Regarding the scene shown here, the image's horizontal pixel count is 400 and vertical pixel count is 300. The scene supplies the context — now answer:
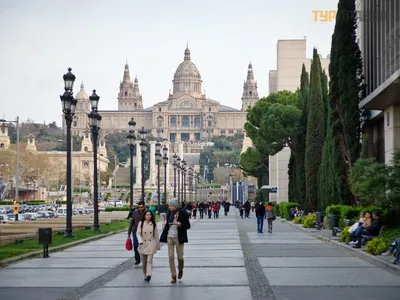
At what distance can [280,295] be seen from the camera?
13461mm

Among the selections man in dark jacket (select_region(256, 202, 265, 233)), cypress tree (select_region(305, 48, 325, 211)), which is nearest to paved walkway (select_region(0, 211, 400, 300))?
man in dark jacket (select_region(256, 202, 265, 233))

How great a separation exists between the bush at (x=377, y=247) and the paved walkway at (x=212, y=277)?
1.48 feet

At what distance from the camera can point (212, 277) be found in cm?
1645

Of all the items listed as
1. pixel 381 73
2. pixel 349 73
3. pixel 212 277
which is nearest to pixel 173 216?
pixel 212 277

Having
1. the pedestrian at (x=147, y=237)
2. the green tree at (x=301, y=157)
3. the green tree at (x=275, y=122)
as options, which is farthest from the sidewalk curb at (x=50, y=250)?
the green tree at (x=275, y=122)

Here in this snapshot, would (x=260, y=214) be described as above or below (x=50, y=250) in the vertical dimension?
above

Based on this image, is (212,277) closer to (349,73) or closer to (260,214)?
(349,73)

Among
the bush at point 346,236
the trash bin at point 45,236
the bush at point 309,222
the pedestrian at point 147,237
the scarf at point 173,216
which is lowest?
the bush at point 309,222

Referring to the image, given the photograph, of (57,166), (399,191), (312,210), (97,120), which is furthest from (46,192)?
(399,191)

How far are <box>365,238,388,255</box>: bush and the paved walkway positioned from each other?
1.48 feet

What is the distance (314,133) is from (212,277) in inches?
1216

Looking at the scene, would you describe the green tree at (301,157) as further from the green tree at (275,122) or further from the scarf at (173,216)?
the scarf at (173,216)

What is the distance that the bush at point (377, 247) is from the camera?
20.9 meters

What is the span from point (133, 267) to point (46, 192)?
12417 cm
